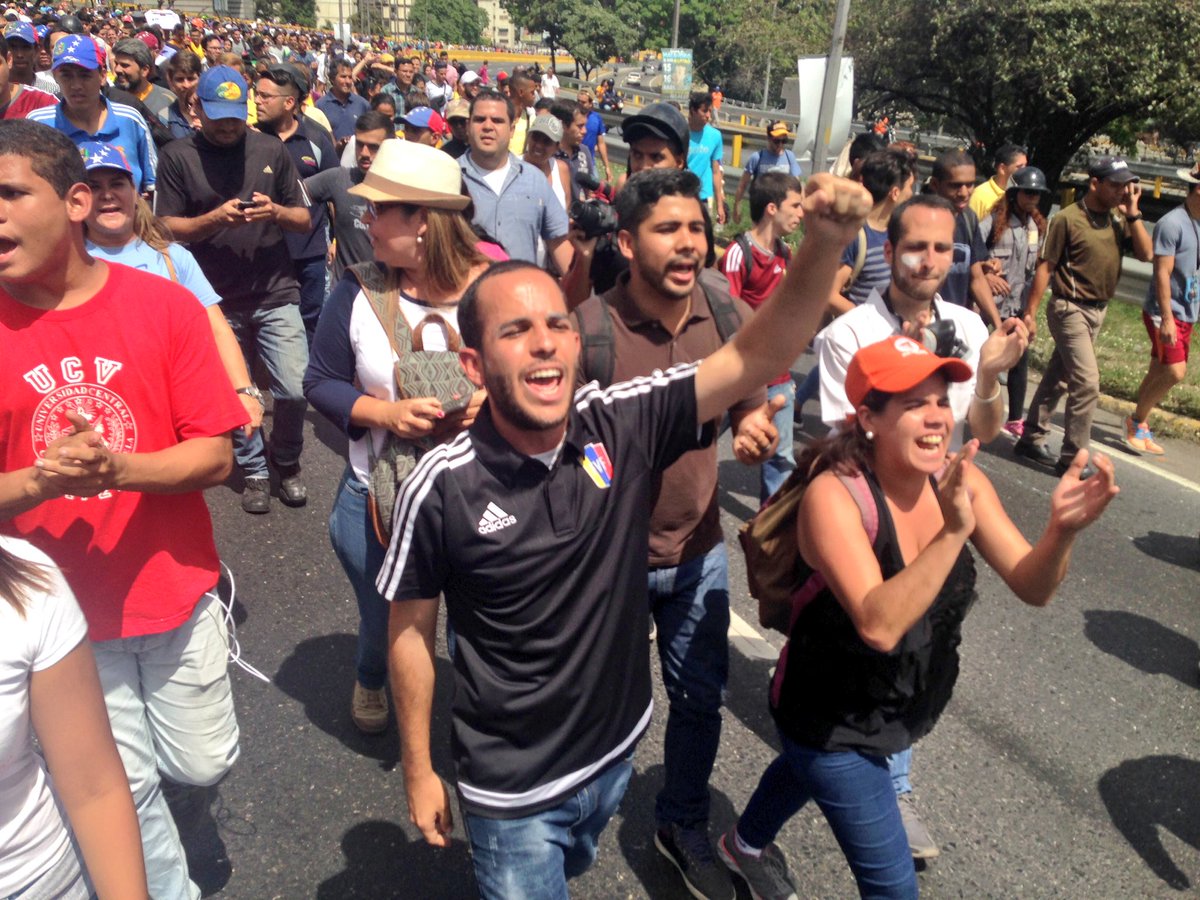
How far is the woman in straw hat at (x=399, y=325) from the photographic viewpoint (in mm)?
3039

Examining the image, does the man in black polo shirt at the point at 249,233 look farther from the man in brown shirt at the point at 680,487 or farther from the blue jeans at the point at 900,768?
the blue jeans at the point at 900,768

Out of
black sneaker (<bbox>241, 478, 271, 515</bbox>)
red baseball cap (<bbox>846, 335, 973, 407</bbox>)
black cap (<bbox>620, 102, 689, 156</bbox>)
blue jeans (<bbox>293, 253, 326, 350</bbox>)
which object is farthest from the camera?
blue jeans (<bbox>293, 253, 326, 350</bbox>)

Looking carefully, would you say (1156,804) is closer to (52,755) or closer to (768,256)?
(768,256)

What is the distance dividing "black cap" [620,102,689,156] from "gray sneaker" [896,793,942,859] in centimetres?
296

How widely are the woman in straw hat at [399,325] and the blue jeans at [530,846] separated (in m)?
1.14

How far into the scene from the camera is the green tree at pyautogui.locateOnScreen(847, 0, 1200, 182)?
19109 mm

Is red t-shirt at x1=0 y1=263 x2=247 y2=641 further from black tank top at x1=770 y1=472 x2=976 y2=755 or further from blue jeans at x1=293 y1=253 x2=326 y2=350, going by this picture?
blue jeans at x1=293 y1=253 x2=326 y2=350

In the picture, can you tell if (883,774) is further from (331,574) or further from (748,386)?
(331,574)

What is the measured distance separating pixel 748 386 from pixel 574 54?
90125 millimetres

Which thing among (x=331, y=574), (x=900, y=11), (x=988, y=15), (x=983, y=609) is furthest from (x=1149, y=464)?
(x=900, y=11)

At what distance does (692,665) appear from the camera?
305cm

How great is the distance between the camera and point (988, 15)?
67.2ft

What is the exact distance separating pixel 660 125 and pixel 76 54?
3213mm

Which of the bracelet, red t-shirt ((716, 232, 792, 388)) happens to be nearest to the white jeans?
the bracelet
